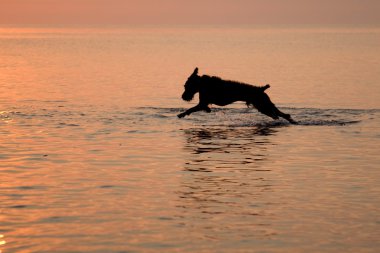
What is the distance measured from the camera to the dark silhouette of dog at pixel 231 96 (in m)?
27.6

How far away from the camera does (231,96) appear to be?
2773 cm

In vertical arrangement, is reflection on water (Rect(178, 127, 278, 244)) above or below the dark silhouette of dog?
below

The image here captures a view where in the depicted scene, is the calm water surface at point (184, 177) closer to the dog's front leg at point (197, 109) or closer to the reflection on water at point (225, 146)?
the reflection on water at point (225, 146)

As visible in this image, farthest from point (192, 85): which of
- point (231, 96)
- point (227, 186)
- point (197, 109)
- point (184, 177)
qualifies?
point (227, 186)

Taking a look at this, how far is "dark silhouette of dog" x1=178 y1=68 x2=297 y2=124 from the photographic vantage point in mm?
27594

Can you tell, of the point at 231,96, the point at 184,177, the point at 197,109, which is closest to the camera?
the point at 184,177

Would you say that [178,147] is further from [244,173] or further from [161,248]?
[161,248]

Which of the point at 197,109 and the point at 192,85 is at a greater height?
the point at 192,85

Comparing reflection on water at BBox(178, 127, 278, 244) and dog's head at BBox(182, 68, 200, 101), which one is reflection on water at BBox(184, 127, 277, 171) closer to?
reflection on water at BBox(178, 127, 278, 244)

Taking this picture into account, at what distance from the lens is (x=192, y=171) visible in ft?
62.0

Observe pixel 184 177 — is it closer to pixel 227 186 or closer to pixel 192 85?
pixel 227 186

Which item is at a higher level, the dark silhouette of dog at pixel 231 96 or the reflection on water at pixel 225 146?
the dark silhouette of dog at pixel 231 96

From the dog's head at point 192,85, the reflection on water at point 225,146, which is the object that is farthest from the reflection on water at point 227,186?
the dog's head at point 192,85

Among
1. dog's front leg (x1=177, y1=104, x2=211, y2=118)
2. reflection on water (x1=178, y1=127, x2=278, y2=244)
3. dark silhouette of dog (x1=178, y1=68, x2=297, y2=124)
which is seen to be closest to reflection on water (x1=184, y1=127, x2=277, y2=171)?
reflection on water (x1=178, y1=127, x2=278, y2=244)
